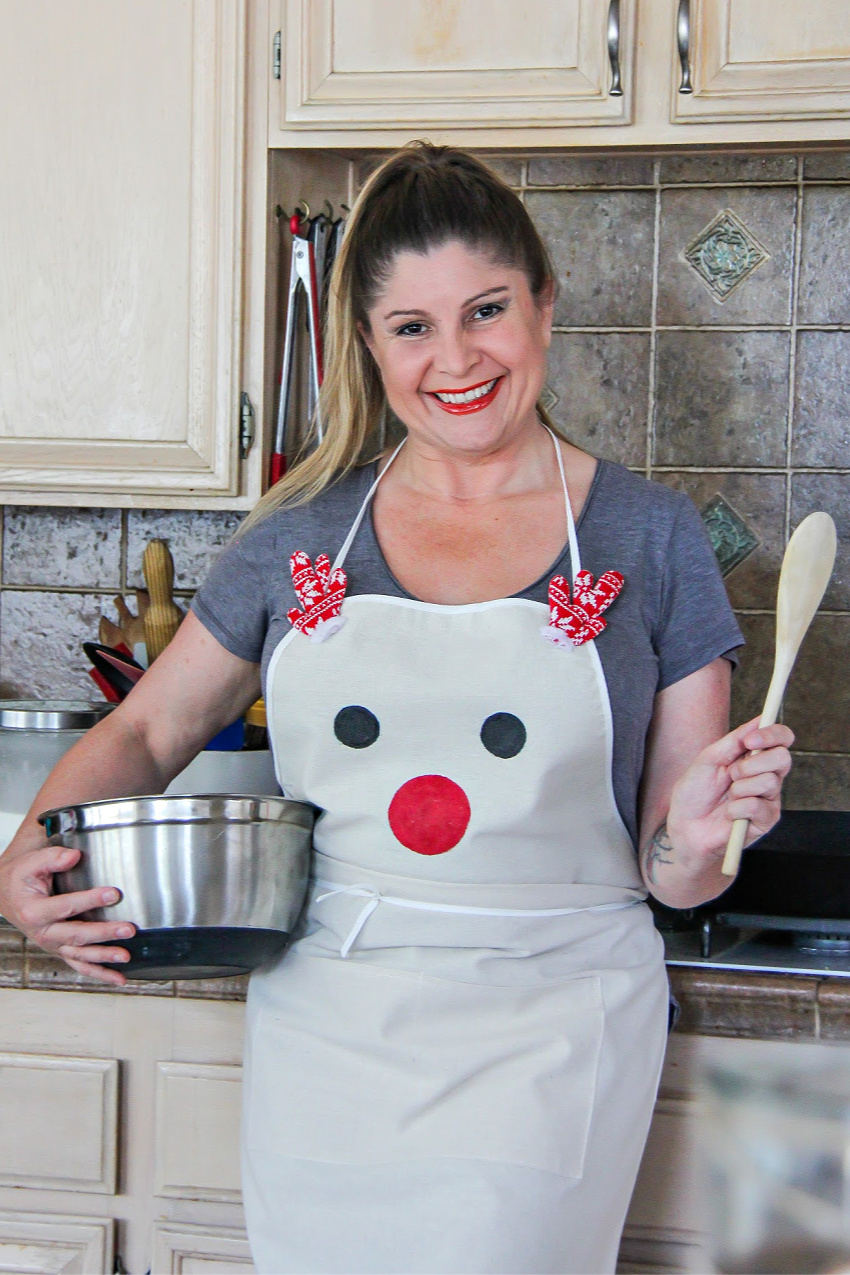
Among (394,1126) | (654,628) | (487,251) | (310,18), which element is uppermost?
(310,18)

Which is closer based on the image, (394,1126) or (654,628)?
(394,1126)

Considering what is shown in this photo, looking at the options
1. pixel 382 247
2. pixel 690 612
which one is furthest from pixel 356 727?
pixel 382 247

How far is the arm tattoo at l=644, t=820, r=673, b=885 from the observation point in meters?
1.08

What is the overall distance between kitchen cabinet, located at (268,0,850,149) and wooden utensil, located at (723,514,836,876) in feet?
2.51

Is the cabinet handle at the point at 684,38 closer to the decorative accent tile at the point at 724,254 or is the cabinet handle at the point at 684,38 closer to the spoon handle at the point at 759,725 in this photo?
the decorative accent tile at the point at 724,254

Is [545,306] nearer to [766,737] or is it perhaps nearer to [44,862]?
[766,737]

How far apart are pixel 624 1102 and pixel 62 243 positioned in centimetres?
122

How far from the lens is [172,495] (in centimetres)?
165

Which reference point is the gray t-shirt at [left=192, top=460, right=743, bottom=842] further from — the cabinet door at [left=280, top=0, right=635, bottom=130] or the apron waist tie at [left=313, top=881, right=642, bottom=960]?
the cabinet door at [left=280, top=0, right=635, bottom=130]

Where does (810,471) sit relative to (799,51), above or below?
below

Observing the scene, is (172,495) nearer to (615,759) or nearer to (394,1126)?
(615,759)

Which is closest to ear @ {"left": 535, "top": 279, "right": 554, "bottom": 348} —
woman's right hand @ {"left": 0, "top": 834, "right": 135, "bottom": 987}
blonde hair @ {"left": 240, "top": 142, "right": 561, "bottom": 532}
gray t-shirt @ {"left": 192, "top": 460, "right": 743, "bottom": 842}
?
blonde hair @ {"left": 240, "top": 142, "right": 561, "bottom": 532}

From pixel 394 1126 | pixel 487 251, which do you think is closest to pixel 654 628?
pixel 487 251

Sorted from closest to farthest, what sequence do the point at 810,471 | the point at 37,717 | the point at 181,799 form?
the point at 181,799 → the point at 37,717 → the point at 810,471
